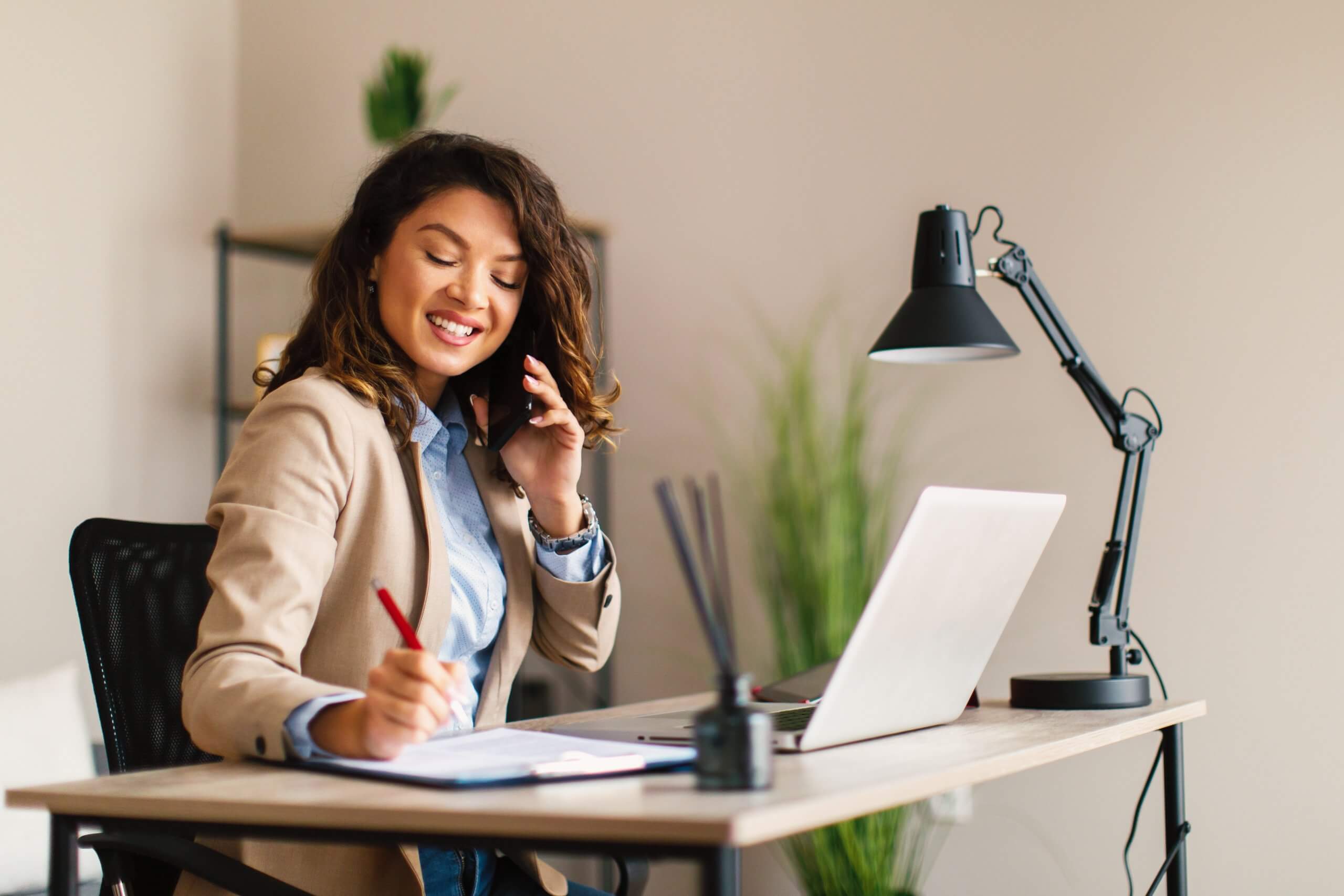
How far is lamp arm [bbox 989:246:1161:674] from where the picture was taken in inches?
→ 62.6

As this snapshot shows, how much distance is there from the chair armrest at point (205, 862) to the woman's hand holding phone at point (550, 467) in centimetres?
53

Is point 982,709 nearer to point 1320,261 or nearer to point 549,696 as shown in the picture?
point 1320,261

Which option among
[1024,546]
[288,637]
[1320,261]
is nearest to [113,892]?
[288,637]

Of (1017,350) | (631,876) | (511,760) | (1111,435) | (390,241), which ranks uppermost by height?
(390,241)

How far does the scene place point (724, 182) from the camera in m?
2.83

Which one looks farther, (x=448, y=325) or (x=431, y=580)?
(x=448, y=325)

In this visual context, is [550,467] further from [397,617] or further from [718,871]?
[718,871]

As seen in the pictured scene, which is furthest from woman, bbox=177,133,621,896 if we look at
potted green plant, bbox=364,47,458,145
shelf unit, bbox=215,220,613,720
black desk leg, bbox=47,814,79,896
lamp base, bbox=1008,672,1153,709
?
potted green plant, bbox=364,47,458,145

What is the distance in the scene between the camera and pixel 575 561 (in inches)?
56.7

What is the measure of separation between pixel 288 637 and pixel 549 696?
195cm

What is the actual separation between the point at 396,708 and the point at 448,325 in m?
0.67

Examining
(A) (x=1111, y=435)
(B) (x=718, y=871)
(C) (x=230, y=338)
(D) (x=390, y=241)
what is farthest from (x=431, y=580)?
(C) (x=230, y=338)

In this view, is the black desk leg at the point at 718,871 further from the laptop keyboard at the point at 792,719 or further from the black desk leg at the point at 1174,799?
the black desk leg at the point at 1174,799

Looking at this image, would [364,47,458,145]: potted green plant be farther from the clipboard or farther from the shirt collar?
the clipboard
